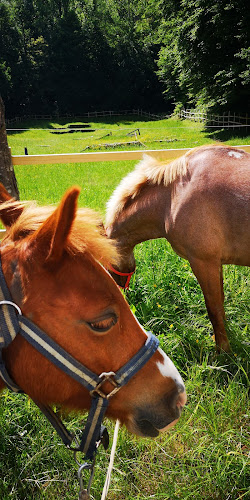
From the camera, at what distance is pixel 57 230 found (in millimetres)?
1051

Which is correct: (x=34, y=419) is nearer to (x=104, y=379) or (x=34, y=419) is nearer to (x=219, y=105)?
(x=104, y=379)

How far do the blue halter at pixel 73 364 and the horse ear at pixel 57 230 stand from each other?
172 mm

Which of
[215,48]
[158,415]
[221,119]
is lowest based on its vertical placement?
[158,415]

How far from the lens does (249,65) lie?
18531 millimetres

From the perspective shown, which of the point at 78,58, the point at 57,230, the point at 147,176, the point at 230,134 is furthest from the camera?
the point at 78,58

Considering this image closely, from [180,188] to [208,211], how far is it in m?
0.34

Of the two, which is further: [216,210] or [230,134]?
[230,134]

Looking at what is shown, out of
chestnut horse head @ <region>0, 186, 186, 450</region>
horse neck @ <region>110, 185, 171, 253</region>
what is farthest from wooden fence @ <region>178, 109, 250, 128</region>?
chestnut horse head @ <region>0, 186, 186, 450</region>

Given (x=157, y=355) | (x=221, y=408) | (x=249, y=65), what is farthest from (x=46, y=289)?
(x=249, y=65)

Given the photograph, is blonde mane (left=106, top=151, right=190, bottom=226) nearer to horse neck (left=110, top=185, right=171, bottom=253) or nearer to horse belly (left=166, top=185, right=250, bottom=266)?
horse neck (left=110, top=185, right=171, bottom=253)

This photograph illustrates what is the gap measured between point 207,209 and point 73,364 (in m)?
2.05

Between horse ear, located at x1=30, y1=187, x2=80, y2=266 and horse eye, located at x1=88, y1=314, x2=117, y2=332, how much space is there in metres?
0.25

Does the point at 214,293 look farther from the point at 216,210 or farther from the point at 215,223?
the point at 216,210

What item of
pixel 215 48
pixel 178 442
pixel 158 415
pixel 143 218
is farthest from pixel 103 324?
pixel 215 48
